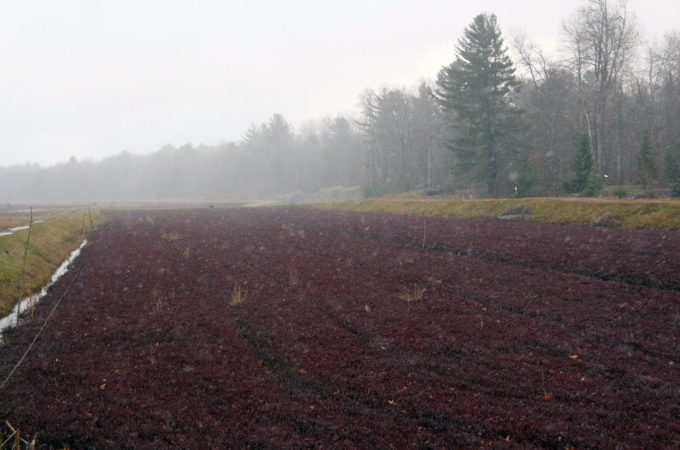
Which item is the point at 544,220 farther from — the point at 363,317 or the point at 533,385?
the point at 533,385

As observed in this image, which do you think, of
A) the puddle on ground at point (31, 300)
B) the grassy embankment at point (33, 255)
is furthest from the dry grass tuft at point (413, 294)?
the grassy embankment at point (33, 255)

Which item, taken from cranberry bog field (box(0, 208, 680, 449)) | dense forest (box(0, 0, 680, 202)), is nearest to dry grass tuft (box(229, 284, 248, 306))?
cranberry bog field (box(0, 208, 680, 449))

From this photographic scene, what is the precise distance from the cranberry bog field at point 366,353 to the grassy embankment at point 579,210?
2.88m

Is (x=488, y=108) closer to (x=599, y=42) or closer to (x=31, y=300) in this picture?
(x=599, y=42)

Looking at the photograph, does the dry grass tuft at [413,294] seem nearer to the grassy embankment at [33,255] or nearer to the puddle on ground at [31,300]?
the puddle on ground at [31,300]

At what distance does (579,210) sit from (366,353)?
21271 mm

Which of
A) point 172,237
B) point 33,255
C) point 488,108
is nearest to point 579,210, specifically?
point 488,108

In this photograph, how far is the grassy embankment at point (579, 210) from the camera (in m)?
20.3

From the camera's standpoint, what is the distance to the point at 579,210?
24.5 metres

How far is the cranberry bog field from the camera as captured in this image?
6.39 meters

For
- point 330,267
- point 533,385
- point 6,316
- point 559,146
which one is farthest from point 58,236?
point 559,146

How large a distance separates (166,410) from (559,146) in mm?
52870

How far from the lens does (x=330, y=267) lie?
58.0 feet

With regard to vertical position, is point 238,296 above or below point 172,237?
below
